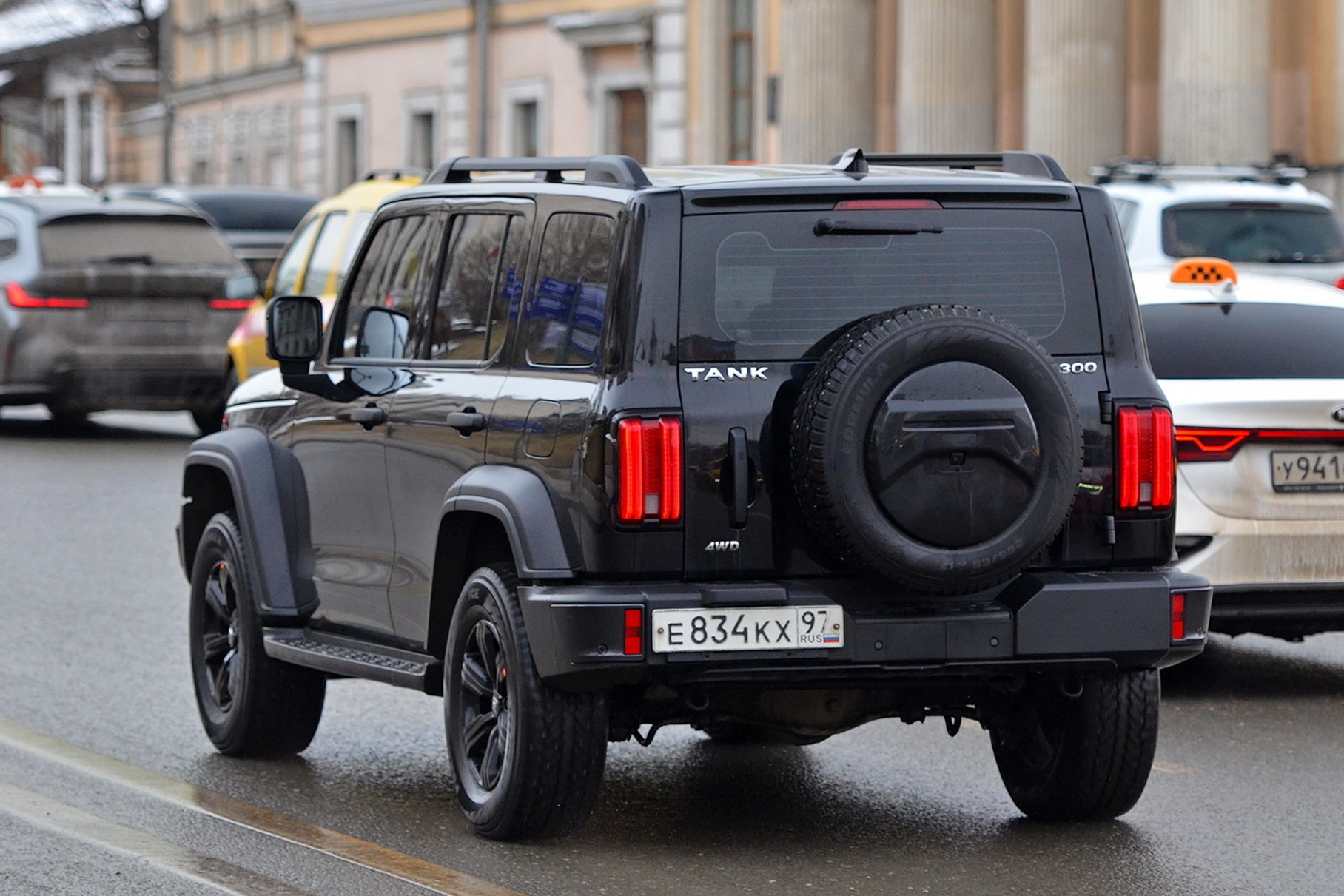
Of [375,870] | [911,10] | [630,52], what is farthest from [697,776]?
[630,52]

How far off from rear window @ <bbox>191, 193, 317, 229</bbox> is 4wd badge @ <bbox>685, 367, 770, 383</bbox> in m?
25.9

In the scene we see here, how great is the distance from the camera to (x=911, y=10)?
35.3 m

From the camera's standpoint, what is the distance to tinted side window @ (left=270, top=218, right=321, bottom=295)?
1798cm

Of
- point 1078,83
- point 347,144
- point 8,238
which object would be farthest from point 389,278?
point 347,144

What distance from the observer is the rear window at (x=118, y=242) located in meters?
20.3

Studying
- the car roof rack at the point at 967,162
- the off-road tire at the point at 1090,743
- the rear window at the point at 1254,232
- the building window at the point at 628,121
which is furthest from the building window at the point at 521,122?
the off-road tire at the point at 1090,743

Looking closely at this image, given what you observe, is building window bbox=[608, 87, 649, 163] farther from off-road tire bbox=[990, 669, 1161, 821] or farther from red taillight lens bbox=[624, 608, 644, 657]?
red taillight lens bbox=[624, 608, 644, 657]

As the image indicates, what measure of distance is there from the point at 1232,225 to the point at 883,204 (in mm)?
10716

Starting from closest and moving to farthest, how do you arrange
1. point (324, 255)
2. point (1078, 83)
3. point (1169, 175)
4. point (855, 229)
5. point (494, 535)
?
1. point (855, 229)
2. point (494, 535)
3. point (324, 255)
4. point (1169, 175)
5. point (1078, 83)

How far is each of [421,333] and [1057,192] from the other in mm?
1792

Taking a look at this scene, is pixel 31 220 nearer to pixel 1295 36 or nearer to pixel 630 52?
pixel 1295 36

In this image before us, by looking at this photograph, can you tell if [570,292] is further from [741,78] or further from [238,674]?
[741,78]

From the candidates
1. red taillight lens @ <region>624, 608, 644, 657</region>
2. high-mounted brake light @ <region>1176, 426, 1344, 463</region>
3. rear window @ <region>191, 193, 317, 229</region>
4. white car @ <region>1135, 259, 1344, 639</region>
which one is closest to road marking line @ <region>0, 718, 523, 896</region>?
red taillight lens @ <region>624, 608, 644, 657</region>

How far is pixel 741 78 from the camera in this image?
136ft
